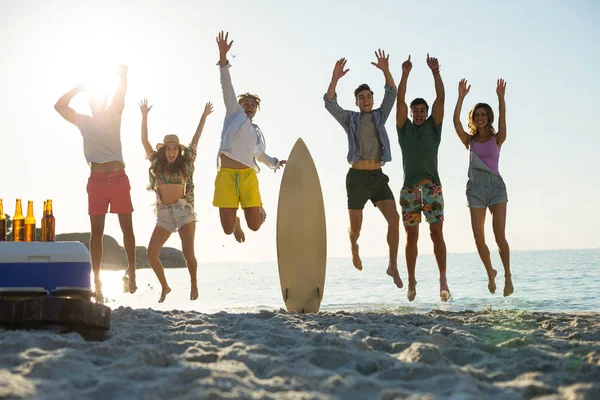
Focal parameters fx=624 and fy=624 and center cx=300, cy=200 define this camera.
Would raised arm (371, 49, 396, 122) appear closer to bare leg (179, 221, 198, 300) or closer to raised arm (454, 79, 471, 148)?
raised arm (454, 79, 471, 148)

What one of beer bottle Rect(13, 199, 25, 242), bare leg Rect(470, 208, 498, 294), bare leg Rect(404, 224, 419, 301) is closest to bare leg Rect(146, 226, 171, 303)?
beer bottle Rect(13, 199, 25, 242)

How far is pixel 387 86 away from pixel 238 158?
178 centimetres

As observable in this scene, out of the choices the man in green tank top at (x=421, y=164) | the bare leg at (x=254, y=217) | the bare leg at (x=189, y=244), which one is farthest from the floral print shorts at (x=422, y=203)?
the bare leg at (x=189, y=244)

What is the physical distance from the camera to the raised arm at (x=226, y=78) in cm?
652

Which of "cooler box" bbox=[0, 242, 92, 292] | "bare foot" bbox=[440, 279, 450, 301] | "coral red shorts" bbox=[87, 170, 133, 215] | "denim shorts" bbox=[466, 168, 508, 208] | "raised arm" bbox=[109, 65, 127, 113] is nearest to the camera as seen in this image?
"cooler box" bbox=[0, 242, 92, 292]

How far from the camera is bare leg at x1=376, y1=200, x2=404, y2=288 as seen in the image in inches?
260

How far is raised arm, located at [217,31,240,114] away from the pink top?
2.66m

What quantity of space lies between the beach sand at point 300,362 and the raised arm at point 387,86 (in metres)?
2.80

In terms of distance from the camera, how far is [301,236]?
6555 millimetres

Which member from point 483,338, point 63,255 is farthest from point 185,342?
point 483,338

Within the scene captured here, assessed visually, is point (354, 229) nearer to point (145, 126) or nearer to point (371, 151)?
point (371, 151)

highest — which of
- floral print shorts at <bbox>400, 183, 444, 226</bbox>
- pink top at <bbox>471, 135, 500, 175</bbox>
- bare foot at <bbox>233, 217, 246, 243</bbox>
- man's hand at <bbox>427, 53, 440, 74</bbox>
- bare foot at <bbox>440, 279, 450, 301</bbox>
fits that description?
man's hand at <bbox>427, 53, 440, 74</bbox>

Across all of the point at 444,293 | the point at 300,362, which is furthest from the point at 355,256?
the point at 300,362

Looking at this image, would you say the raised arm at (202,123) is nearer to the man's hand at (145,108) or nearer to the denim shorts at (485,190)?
the man's hand at (145,108)
